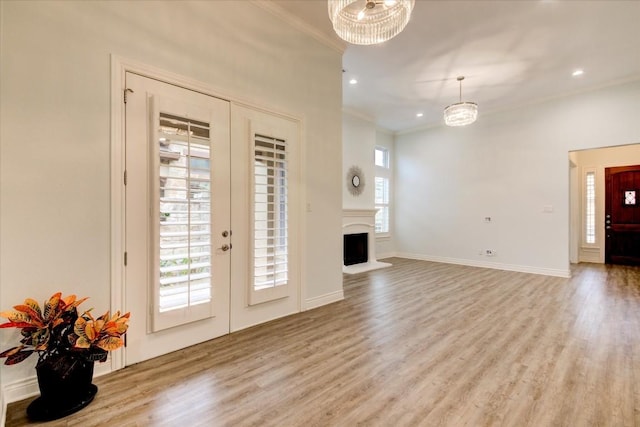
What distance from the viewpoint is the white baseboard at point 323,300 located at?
3704mm

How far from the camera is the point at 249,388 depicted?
207 cm

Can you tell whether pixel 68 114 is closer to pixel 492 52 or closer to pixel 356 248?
pixel 492 52

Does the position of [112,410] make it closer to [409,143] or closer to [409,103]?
[409,103]

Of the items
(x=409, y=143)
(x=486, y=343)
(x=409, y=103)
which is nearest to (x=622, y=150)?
(x=409, y=143)

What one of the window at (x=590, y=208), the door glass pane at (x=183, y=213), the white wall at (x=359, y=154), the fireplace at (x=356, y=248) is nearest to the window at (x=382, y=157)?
the white wall at (x=359, y=154)

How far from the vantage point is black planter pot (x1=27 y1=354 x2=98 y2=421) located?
1.77 meters

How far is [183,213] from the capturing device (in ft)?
8.44

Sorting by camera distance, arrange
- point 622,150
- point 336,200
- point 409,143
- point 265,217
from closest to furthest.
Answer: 1. point 265,217
2. point 336,200
3. point 622,150
4. point 409,143

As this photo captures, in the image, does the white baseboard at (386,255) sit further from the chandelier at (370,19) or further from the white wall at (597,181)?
the chandelier at (370,19)

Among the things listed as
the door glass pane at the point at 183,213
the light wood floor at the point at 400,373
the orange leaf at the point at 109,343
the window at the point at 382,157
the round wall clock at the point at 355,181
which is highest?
the window at the point at 382,157

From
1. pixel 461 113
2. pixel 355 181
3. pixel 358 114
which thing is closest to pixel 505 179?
pixel 461 113

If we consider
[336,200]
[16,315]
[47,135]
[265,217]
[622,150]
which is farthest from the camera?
[622,150]

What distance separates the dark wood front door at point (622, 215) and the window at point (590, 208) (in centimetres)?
23

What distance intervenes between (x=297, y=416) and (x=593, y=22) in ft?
17.1
